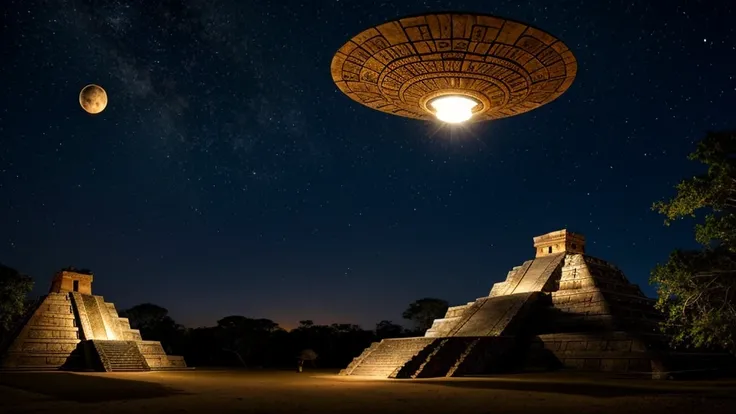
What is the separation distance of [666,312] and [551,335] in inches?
301

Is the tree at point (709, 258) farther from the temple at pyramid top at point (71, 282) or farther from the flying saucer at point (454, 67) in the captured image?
the temple at pyramid top at point (71, 282)

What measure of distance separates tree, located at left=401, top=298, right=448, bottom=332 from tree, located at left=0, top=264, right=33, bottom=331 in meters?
37.7

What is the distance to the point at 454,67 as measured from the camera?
1557cm

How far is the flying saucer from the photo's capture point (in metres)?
14.0

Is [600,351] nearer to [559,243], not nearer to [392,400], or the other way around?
[559,243]

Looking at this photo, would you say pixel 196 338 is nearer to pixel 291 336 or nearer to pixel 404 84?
pixel 291 336

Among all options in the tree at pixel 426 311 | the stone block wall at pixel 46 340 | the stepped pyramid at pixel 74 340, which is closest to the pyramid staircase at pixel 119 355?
the stepped pyramid at pixel 74 340

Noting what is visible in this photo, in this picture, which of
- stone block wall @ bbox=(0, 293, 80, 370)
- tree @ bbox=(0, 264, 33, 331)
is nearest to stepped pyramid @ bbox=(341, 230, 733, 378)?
stone block wall @ bbox=(0, 293, 80, 370)

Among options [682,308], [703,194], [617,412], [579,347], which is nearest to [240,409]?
[617,412]

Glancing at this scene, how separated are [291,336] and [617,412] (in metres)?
46.9

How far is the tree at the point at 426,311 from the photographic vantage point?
62188mm

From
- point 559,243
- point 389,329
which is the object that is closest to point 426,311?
point 389,329

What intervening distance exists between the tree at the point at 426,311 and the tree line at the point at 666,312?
11 cm

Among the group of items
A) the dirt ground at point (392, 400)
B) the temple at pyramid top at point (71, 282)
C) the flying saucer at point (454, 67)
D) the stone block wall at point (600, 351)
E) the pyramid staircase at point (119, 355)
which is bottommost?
the dirt ground at point (392, 400)
